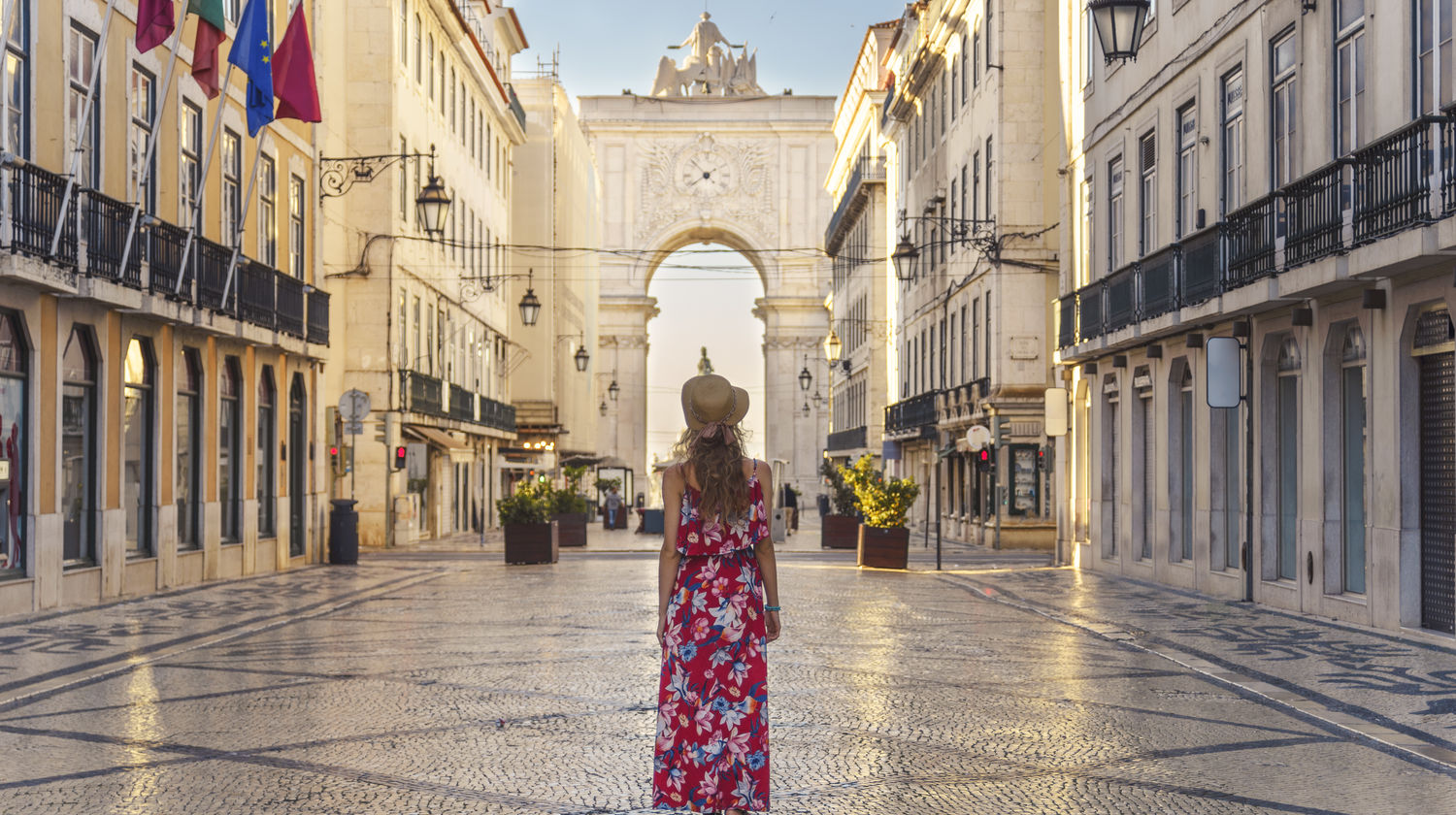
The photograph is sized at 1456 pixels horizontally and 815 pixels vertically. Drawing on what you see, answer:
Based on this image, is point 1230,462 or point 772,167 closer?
point 1230,462

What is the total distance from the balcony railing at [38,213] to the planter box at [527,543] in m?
11.9

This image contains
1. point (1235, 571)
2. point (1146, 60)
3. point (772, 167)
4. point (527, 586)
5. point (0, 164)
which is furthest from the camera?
point (772, 167)

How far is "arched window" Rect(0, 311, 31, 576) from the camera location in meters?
17.5

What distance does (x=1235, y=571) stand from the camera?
20406 millimetres

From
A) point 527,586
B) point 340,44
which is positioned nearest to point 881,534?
point 527,586

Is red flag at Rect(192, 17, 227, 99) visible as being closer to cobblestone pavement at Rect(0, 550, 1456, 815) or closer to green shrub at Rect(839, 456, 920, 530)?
cobblestone pavement at Rect(0, 550, 1456, 815)

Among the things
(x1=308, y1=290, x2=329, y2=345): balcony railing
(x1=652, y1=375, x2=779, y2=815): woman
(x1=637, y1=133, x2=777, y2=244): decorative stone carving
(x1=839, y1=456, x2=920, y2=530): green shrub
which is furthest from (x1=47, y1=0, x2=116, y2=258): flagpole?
(x1=637, y1=133, x2=777, y2=244): decorative stone carving

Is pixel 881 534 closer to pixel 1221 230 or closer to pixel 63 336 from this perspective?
pixel 1221 230

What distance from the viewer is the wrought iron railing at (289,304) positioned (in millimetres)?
26656

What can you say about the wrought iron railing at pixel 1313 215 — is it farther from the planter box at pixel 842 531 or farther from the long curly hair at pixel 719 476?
the planter box at pixel 842 531

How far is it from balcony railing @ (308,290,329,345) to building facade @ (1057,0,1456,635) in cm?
1157

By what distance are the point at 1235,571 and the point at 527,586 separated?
8.41m

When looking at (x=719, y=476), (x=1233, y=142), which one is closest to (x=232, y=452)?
(x=1233, y=142)

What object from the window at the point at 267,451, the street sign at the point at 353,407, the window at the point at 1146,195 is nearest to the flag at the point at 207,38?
the window at the point at 267,451
